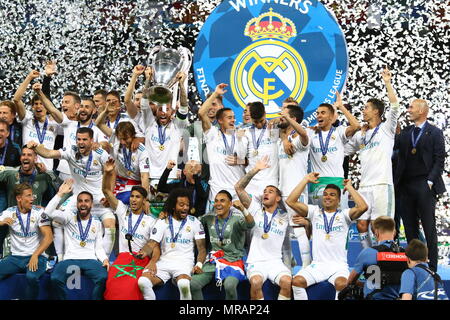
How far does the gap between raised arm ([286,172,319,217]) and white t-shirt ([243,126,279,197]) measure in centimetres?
49

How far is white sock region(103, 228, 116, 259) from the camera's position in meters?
6.60

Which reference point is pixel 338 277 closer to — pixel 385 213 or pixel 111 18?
pixel 385 213

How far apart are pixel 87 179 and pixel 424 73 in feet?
15.8

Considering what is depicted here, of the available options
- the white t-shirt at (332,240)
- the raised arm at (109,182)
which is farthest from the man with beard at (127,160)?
the white t-shirt at (332,240)

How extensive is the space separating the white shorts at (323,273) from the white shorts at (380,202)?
23.4 inches

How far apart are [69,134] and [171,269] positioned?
1695 mm

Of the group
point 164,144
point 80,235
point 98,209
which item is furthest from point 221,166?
point 80,235

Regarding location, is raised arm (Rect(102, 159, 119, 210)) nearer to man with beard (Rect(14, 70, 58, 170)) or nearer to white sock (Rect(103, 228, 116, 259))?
white sock (Rect(103, 228, 116, 259))

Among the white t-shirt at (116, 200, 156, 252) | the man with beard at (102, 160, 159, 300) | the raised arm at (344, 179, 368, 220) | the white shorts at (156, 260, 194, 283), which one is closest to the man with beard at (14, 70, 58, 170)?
the man with beard at (102, 160, 159, 300)

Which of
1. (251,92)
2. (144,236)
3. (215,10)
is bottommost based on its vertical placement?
(144,236)

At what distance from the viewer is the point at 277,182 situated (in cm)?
682

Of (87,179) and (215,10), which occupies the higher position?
(215,10)

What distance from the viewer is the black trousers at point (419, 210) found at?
21.6 feet
